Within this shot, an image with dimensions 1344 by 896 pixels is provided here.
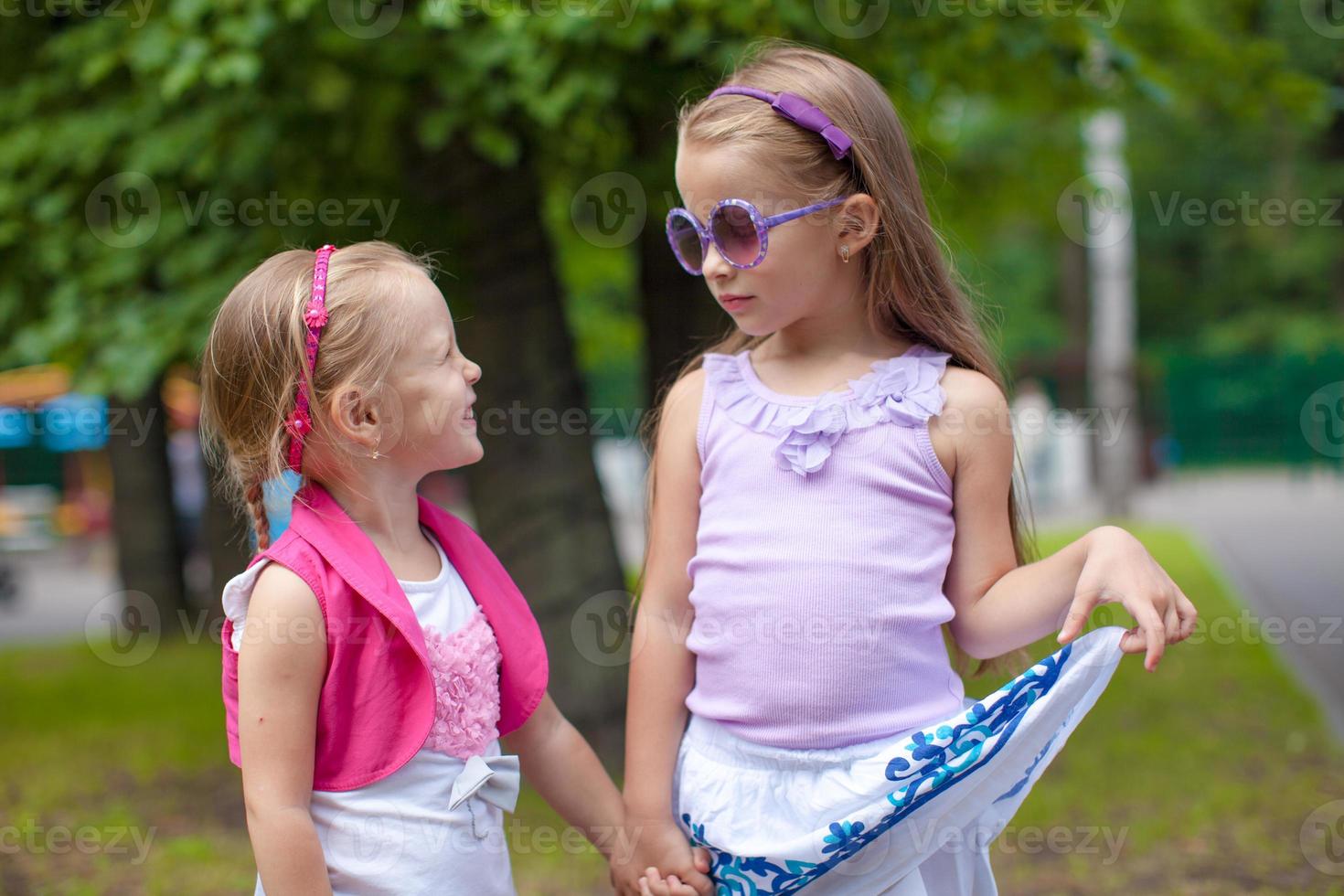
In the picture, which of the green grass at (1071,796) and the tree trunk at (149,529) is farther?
the tree trunk at (149,529)

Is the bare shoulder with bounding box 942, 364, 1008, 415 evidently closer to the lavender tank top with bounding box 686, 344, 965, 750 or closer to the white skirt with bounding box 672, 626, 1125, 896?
the lavender tank top with bounding box 686, 344, 965, 750

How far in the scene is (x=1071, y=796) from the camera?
478 cm

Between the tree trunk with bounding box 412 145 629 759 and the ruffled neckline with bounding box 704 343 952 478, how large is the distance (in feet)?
9.53

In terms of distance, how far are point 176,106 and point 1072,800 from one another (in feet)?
13.6

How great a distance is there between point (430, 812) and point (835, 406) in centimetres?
89

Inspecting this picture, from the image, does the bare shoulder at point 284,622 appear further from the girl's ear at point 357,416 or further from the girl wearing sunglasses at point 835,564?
the girl wearing sunglasses at point 835,564

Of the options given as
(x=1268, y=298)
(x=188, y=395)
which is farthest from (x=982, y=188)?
(x=1268, y=298)

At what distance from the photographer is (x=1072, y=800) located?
15.5 ft

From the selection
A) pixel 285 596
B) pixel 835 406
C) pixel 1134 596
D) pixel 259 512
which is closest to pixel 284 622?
pixel 285 596

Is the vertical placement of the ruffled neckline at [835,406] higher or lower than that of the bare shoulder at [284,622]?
higher

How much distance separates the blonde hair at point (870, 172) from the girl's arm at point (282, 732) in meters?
0.98

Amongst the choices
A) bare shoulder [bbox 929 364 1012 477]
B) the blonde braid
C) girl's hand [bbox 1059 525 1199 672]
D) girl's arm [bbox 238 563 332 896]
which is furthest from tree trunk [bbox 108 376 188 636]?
girl's hand [bbox 1059 525 1199 672]

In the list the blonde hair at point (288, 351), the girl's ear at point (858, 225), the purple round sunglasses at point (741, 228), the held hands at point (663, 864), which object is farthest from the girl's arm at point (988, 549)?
the blonde hair at point (288, 351)

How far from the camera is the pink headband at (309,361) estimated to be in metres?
1.88
